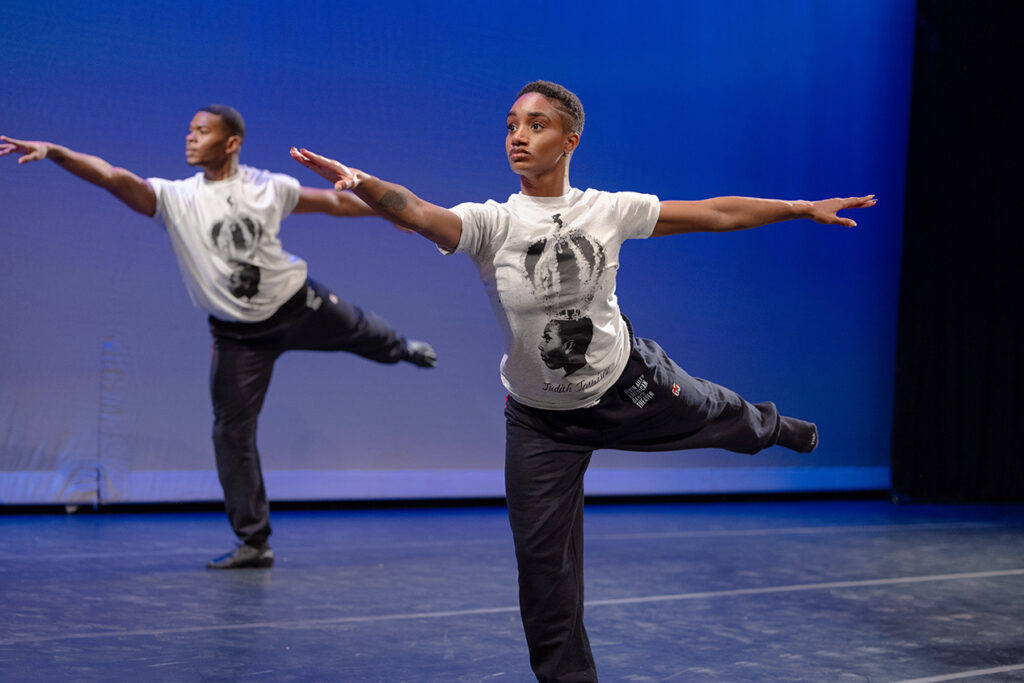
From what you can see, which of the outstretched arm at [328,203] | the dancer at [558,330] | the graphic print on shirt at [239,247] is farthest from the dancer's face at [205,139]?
the dancer at [558,330]

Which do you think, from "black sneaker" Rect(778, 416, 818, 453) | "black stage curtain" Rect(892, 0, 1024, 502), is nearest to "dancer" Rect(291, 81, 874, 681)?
"black sneaker" Rect(778, 416, 818, 453)

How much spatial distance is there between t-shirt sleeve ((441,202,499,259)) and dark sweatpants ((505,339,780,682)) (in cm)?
44

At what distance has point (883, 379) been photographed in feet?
24.4

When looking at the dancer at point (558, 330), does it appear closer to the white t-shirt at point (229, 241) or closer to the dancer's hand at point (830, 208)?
the dancer's hand at point (830, 208)

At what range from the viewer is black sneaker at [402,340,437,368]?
4.91 meters

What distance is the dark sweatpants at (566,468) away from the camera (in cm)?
252

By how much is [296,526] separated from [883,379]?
4.37 metres

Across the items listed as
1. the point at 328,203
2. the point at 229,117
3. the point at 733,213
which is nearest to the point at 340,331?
the point at 328,203

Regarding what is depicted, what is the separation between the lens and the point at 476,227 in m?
2.47

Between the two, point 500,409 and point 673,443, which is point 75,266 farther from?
point 673,443

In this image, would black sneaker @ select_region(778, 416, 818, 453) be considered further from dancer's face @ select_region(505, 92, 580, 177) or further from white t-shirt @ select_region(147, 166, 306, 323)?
white t-shirt @ select_region(147, 166, 306, 323)

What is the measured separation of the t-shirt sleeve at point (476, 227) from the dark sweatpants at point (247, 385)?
2125 mm

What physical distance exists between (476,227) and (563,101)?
1.46 ft

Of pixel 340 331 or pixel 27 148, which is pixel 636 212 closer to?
pixel 27 148
